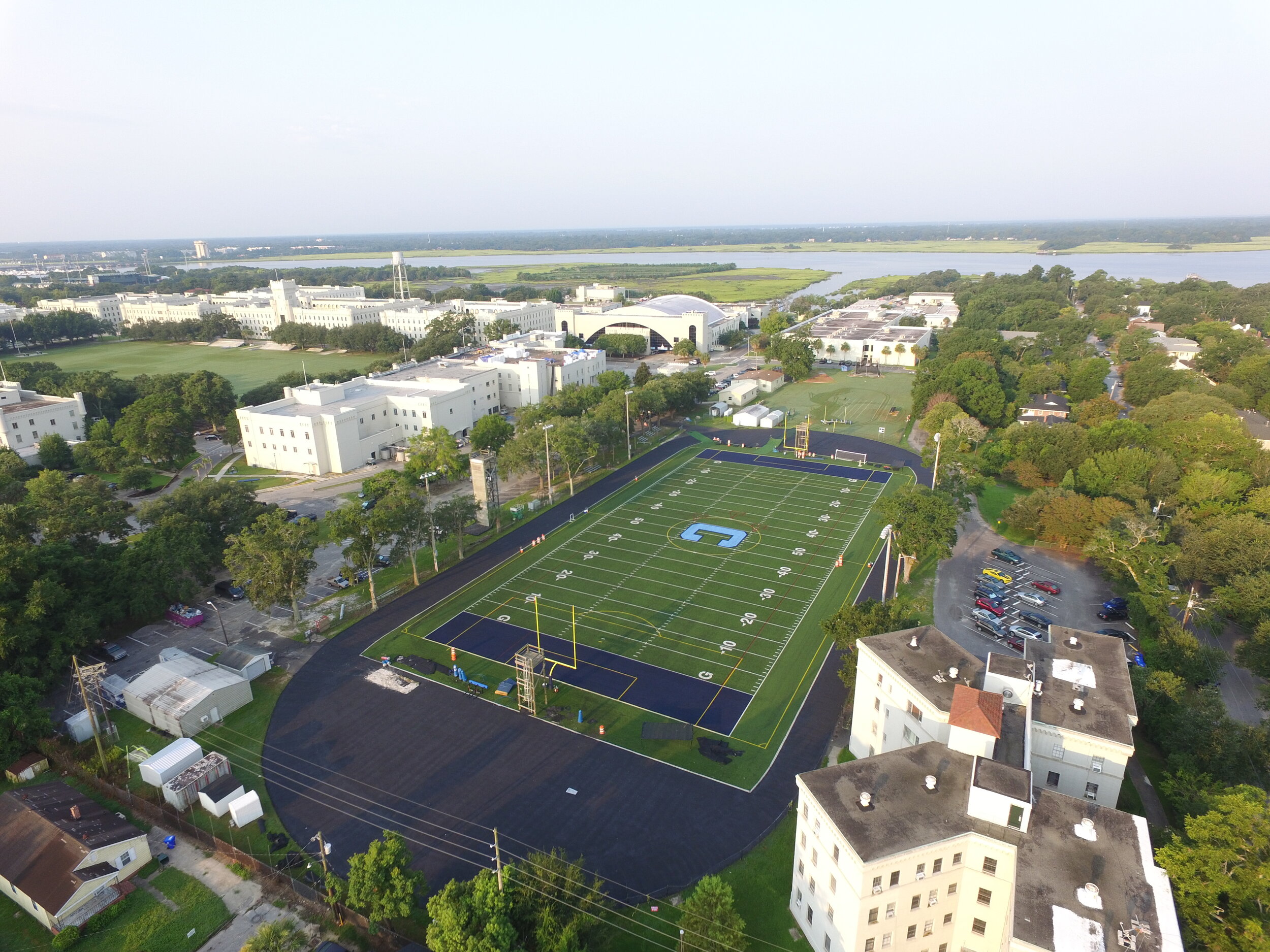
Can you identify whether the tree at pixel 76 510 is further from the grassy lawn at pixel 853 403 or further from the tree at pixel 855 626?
the grassy lawn at pixel 853 403

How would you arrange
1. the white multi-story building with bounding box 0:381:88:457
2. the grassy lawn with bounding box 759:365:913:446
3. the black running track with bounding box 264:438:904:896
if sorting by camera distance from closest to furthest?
the black running track with bounding box 264:438:904:896
the white multi-story building with bounding box 0:381:88:457
the grassy lawn with bounding box 759:365:913:446

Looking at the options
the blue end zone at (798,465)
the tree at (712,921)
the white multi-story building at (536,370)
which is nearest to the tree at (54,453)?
the white multi-story building at (536,370)

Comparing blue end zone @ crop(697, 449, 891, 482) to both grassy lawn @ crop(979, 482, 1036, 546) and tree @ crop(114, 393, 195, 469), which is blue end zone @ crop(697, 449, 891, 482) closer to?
grassy lawn @ crop(979, 482, 1036, 546)

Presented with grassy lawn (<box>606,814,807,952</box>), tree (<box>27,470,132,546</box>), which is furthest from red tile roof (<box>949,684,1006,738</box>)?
tree (<box>27,470,132,546</box>)

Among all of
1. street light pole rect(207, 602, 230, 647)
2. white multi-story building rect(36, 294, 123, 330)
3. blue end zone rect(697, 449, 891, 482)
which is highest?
white multi-story building rect(36, 294, 123, 330)

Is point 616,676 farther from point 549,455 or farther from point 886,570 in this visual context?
point 549,455
